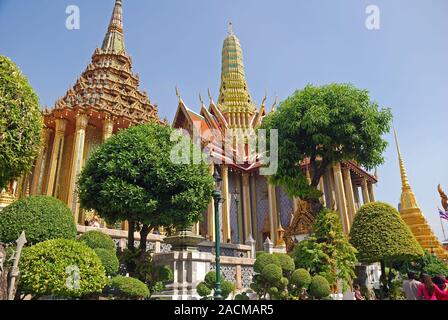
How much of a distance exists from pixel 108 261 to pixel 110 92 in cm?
1869

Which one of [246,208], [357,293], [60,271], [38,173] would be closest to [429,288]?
[357,293]

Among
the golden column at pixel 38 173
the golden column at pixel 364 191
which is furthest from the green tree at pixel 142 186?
the golden column at pixel 364 191

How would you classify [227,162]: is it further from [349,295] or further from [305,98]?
[349,295]

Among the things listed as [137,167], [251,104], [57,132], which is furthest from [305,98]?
[251,104]

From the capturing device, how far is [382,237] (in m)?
12.4

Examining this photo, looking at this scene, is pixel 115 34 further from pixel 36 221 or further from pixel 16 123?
pixel 36 221

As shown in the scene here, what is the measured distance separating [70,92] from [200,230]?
546 inches

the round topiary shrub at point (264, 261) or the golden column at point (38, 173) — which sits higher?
the golden column at point (38, 173)

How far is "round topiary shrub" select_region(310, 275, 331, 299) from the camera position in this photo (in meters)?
10.1

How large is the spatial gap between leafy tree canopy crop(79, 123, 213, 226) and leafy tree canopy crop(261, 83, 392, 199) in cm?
425

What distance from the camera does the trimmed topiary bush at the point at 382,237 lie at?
12.1 metres

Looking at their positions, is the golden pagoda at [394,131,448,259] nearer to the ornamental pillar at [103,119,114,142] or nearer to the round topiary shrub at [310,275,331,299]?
the round topiary shrub at [310,275,331,299]

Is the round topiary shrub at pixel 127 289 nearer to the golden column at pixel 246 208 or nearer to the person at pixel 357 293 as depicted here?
the person at pixel 357 293

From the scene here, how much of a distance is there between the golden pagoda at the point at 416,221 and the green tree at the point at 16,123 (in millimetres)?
23785
